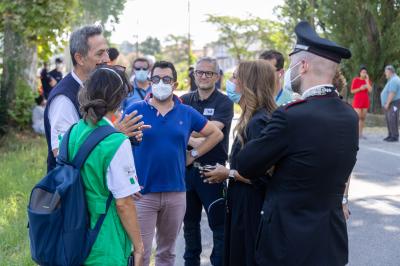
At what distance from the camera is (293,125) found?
114 inches

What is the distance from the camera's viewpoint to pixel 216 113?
5410 mm

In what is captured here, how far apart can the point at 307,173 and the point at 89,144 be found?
1.10 m

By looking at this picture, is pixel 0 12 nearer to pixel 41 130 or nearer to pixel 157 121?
pixel 41 130

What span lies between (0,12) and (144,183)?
10.1 meters

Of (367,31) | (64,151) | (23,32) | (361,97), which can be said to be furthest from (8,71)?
(367,31)

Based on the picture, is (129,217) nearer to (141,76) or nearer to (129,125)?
(129,125)

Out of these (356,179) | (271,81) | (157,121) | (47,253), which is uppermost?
(271,81)

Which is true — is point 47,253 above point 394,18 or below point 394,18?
below

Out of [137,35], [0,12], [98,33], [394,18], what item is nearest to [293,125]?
[98,33]

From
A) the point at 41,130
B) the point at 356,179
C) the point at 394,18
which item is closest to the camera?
the point at 356,179

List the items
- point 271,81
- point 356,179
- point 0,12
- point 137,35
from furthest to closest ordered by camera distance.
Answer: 1. point 137,35
2. point 0,12
3. point 356,179
4. point 271,81

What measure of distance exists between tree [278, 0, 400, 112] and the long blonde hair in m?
17.3

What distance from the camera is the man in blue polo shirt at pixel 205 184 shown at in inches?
204

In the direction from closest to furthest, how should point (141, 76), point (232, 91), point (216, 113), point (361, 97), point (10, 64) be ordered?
point (232, 91) → point (216, 113) → point (141, 76) → point (10, 64) → point (361, 97)
